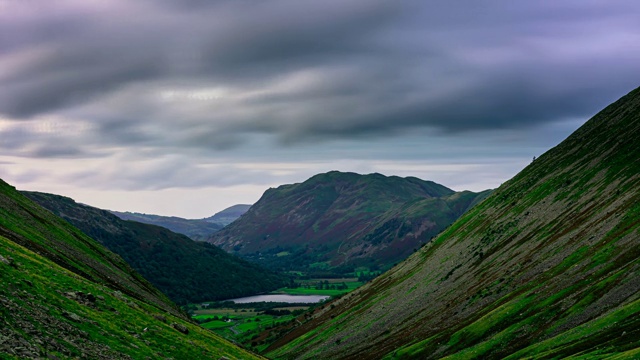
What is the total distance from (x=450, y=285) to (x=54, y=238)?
126491 millimetres

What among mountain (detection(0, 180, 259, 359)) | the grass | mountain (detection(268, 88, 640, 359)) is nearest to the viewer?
mountain (detection(0, 180, 259, 359))

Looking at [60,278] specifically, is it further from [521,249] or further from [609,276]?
[521,249]

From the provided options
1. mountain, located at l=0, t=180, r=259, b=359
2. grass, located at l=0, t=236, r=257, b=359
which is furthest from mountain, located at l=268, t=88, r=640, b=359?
grass, located at l=0, t=236, r=257, b=359

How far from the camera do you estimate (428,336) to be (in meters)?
146

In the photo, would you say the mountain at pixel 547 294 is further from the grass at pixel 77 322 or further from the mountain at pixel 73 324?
the grass at pixel 77 322

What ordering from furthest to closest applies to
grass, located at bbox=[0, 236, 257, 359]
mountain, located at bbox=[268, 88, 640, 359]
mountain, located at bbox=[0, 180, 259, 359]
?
mountain, located at bbox=[268, 88, 640, 359] < grass, located at bbox=[0, 236, 257, 359] < mountain, located at bbox=[0, 180, 259, 359]

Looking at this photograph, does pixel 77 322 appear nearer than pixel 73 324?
No

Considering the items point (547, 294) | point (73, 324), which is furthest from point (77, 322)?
point (547, 294)

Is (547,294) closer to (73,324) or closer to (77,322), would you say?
(77,322)

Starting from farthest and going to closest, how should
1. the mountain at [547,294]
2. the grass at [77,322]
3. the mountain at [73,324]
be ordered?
the mountain at [547,294] → the grass at [77,322] → the mountain at [73,324]

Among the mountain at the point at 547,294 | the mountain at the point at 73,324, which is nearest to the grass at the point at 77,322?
the mountain at the point at 73,324

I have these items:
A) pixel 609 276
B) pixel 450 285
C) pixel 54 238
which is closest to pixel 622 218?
pixel 609 276

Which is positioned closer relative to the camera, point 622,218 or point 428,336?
point 622,218

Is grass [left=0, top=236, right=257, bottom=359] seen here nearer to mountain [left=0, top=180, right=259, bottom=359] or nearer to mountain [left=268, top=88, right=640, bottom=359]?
mountain [left=0, top=180, right=259, bottom=359]
